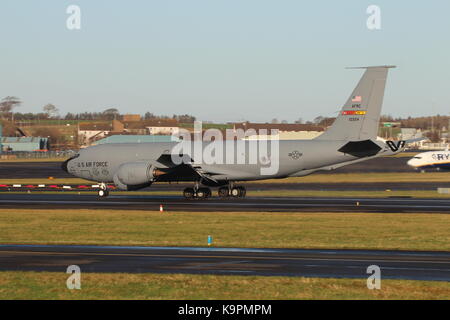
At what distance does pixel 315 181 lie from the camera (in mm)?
77188

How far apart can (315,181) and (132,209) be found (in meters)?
35.6

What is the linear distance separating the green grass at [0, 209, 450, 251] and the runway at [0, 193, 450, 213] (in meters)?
3.22

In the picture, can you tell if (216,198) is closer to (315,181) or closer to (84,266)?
(315,181)

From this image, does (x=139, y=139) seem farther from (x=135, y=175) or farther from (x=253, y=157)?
(x=253, y=157)

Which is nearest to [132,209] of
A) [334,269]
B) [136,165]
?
[136,165]

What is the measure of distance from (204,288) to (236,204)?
28800mm

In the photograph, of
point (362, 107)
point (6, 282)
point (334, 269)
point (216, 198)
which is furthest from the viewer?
point (216, 198)

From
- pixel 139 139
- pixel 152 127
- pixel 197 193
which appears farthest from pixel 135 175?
pixel 152 127

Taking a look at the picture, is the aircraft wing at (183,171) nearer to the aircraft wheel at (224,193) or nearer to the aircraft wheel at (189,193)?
the aircraft wheel at (189,193)

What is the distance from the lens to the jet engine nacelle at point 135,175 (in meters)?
51.9

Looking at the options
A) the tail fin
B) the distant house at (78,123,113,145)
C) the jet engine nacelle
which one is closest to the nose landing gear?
the jet engine nacelle

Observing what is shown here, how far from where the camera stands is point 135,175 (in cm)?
5200

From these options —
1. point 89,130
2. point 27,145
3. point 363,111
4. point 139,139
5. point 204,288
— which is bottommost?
point 204,288

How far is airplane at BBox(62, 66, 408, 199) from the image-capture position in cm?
4978
